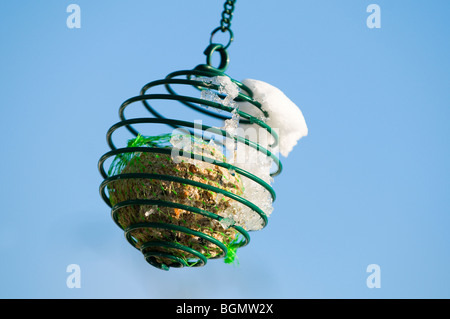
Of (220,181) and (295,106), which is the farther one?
(295,106)

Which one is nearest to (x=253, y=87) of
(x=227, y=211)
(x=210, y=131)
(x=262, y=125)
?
(x=262, y=125)

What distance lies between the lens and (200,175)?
80.9 inches

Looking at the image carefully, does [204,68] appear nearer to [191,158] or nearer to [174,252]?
[191,158]

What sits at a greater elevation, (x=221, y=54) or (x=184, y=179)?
(x=221, y=54)

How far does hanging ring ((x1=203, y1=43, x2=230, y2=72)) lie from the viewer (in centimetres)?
220

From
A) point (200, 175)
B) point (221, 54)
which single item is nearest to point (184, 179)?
point (200, 175)

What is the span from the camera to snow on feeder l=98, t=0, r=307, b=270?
1987 mm

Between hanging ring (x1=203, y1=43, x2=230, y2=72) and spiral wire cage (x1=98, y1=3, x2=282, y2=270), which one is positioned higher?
hanging ring (x1=203, y1=43, x2=230, y2=72)

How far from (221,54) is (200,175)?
512 mm

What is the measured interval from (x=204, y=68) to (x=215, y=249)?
0.67m

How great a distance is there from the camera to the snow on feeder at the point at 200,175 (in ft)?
6.52

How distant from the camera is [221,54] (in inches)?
88.8

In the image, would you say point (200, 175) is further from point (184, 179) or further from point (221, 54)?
point (221, 54)

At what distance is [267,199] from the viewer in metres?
2.15
